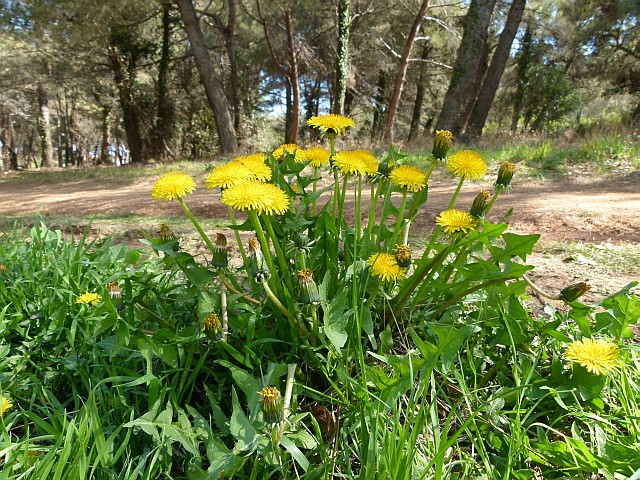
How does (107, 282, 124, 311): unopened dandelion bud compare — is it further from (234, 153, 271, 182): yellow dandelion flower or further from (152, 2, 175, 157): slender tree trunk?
(152, 2, 175, 157): slender tree trunk

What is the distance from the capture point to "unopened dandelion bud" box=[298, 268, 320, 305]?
0.91 metres

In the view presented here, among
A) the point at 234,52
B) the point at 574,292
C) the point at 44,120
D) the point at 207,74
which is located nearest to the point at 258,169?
the point at 574,292

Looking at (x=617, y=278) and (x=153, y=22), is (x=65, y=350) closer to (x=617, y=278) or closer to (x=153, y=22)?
(x=617, y=278)

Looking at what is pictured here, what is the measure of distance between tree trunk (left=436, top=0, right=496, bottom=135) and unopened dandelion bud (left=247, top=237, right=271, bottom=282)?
819 cm

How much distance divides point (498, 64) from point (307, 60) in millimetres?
5373

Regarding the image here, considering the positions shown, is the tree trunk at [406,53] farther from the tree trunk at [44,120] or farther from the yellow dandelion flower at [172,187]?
the tree trunk at [44,120]

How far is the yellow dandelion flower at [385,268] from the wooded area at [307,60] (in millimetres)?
8195

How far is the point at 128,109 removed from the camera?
13.2 metres

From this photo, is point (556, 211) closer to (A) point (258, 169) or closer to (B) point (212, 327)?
(A) point (258, 169)

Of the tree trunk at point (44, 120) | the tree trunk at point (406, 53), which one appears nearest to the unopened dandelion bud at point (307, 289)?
the tree trunk at point (406, 53)

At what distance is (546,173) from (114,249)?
540cm

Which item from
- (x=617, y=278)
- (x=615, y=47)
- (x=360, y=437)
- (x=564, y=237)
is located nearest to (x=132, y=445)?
(x=360, y=437)

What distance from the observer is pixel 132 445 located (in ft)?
3.09

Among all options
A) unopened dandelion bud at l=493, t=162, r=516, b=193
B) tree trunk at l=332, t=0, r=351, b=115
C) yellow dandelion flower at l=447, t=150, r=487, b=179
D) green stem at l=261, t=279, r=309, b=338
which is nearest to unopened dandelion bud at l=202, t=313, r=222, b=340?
green stem at l=261, t=279, r=309, b=338
